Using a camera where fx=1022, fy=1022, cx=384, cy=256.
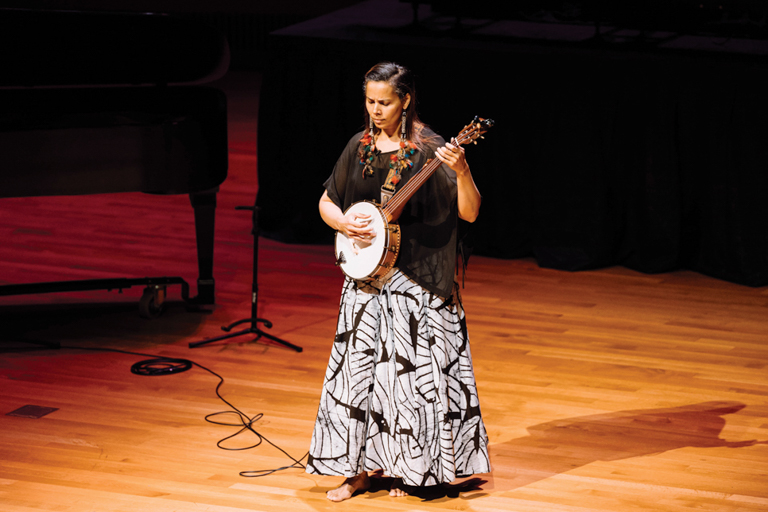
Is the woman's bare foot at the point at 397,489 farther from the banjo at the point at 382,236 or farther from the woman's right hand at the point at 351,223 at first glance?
the woman's right hand at the point at 351,223

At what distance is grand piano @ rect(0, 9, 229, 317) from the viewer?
4746 mm

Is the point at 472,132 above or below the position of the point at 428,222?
above

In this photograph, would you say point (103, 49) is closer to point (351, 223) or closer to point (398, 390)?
point (351, 223)

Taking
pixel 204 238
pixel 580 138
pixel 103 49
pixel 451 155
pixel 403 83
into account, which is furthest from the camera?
pixel 580 138

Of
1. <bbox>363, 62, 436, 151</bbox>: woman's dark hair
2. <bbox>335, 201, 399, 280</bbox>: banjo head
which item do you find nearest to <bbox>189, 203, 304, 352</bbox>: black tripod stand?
<bbox>335, 201, 399, 280</bbox>: banjo head

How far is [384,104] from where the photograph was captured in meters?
3.02

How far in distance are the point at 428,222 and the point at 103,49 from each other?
2691mm

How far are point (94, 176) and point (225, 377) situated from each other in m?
1.17

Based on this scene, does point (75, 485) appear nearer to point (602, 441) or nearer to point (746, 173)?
point (602, 441)

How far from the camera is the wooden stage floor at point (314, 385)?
136 inches

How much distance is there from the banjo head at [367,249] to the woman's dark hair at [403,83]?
248 millimetres

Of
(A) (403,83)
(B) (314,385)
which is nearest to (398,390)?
(A) (403,83)

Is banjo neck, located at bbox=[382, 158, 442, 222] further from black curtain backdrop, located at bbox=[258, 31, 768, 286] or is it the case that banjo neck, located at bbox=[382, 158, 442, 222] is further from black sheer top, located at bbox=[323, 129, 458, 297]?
black curtain backdrop, located at bbox=[258, 31, 768, 286]

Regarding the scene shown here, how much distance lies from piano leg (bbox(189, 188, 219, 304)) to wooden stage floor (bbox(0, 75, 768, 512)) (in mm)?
137
